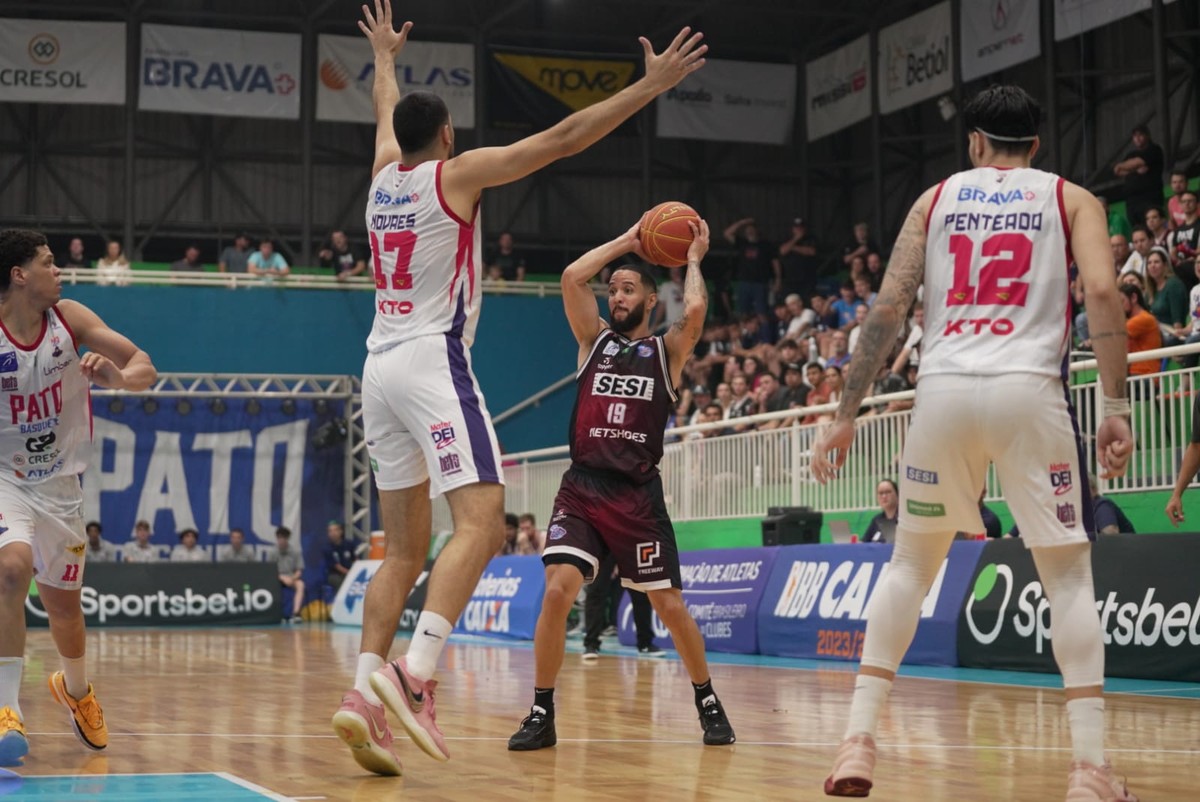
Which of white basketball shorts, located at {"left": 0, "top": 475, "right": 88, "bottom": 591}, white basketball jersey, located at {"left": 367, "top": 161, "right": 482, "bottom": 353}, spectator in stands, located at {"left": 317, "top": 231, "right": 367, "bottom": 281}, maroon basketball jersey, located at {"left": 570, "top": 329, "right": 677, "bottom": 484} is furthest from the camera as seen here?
spectator in stands, located at {"left": 317, "top": 231, "right": 367, "bottom": 281}

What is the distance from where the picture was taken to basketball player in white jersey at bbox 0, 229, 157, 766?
6293 mm

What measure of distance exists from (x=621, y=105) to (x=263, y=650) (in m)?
11.4

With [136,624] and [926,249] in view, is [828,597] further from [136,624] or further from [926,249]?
[136,624]

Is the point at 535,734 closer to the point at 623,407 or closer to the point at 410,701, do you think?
the point at 410,701

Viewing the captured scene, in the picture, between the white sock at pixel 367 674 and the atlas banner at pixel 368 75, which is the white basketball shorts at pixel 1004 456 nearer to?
the white sock at pixel 367 674

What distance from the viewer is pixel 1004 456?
4.81m

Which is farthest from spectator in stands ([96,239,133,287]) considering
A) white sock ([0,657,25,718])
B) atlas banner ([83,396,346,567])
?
white sock ([0,657,25,718])

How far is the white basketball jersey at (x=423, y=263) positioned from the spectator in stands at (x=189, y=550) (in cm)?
1963

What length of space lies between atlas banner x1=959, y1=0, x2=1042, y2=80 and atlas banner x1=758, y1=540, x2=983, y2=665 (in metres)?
12.3

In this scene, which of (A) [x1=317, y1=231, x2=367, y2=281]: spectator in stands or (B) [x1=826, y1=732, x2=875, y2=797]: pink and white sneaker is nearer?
(B) [x1=826, y1=732, x2=875, y2=797]: pink and white sneaker

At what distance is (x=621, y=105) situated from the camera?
5.69 m

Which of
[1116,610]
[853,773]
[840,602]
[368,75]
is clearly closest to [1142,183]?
[840,602]

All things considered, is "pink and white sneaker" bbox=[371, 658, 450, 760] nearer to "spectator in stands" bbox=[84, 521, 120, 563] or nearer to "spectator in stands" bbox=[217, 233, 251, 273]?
"spectator in stands" bbox=[84, 521, 120, 563]

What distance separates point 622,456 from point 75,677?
2.57 meters
